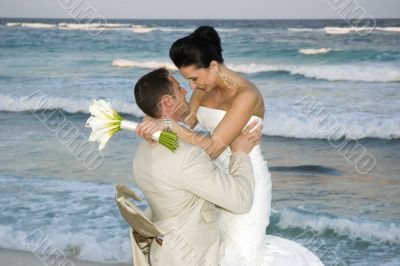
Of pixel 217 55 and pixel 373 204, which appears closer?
pixel 217 55

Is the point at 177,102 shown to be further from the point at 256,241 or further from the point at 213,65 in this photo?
the point at 256,241

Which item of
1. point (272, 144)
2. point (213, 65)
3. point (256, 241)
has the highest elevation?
point (213, 65)

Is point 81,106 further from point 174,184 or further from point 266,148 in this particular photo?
point 174,184

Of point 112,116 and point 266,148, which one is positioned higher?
point 112,116

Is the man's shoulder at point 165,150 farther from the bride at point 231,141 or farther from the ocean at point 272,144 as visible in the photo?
the ocean at point 272,144

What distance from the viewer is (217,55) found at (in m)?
2.85

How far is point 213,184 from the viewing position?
90.2 inches

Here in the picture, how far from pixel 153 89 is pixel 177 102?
12cm

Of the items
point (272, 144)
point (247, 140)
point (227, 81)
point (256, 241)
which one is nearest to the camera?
point (247, 140)

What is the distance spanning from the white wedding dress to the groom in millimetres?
228

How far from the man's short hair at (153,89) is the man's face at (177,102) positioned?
0.07ft

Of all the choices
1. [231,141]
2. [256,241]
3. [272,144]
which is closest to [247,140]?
[231,141]

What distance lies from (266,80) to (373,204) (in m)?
9.89

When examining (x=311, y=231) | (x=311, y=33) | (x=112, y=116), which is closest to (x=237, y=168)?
(x=112, y=116)
